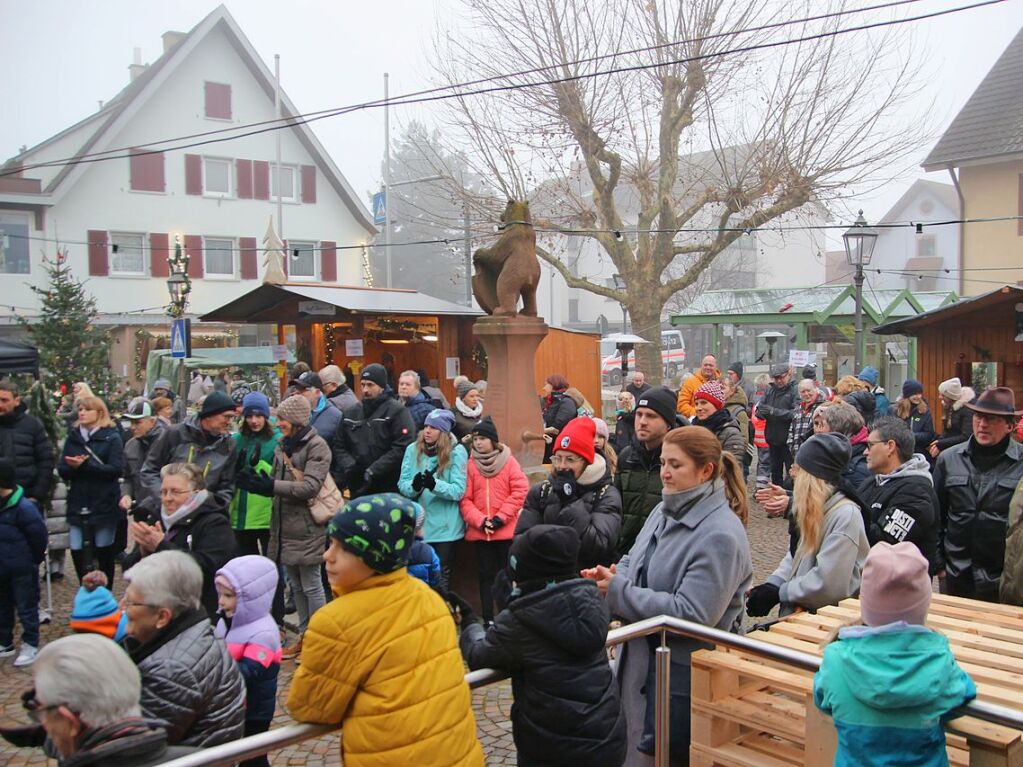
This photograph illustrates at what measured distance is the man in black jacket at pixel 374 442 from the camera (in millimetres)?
7789

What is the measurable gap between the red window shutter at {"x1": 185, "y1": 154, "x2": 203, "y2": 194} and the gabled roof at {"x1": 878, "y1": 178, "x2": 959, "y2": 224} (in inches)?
A: 1101

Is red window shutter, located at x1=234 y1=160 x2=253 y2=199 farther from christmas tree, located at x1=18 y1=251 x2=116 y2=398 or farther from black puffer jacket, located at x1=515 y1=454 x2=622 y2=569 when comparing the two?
black puffer jacket, located at x1=515 y1=454 x2=622 y2=569

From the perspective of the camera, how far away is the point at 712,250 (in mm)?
23750

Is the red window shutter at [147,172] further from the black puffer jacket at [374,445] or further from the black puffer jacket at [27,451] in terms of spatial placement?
the black puffer jacket at [374,445]

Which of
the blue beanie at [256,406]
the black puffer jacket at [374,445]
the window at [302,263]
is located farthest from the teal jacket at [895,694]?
the window at [302,263]

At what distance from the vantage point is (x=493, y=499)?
23.1 ft

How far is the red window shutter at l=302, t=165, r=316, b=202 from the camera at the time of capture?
36.0 meters

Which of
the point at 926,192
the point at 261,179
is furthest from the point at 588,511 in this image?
the point at 926,192

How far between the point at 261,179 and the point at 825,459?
33389mm

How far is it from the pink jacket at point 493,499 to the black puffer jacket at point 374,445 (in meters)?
0.92

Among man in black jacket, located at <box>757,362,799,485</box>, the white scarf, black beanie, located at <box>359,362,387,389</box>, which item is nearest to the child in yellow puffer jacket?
black beanie, located at <box>359,362,387,389</box>

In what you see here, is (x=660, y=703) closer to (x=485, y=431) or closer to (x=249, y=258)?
(x=485, y=431)

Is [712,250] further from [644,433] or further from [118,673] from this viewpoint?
[118,673]

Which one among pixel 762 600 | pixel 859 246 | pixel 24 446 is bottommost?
pixel 762 600
